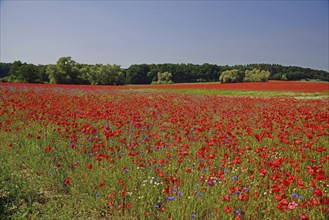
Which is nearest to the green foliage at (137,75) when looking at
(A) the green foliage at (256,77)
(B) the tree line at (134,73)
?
(B) the tree line at (134,73)

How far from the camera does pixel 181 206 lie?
2785 mm

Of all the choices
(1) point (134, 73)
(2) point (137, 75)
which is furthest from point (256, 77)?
(1) point (134, 73)

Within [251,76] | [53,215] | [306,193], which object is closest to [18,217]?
[53,215]

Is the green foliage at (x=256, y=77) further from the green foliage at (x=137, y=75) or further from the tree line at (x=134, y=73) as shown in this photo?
the green foliage at (x=137, y=75)

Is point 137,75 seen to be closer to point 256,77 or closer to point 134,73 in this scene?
point 134,73

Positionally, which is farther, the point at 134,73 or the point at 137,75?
the point at 137,75

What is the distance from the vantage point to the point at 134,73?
297 feet

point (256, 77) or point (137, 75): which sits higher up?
point (137, 75)

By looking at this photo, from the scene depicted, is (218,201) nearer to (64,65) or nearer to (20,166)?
(20,166)

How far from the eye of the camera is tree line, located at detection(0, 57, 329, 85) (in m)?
53.8

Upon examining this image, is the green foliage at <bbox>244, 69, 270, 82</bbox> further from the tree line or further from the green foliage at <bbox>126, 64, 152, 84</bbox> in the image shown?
the green foliage at <bbox>126, 64, 152, 84</bbox>

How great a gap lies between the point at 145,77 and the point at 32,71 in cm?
4547

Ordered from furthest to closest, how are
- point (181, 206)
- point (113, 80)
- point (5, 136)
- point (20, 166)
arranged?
point (113, 80) → point (5, 136) → point (20, 166) → point (181, 206)

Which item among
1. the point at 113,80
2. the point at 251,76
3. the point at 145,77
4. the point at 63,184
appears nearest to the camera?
the point at 63,184
